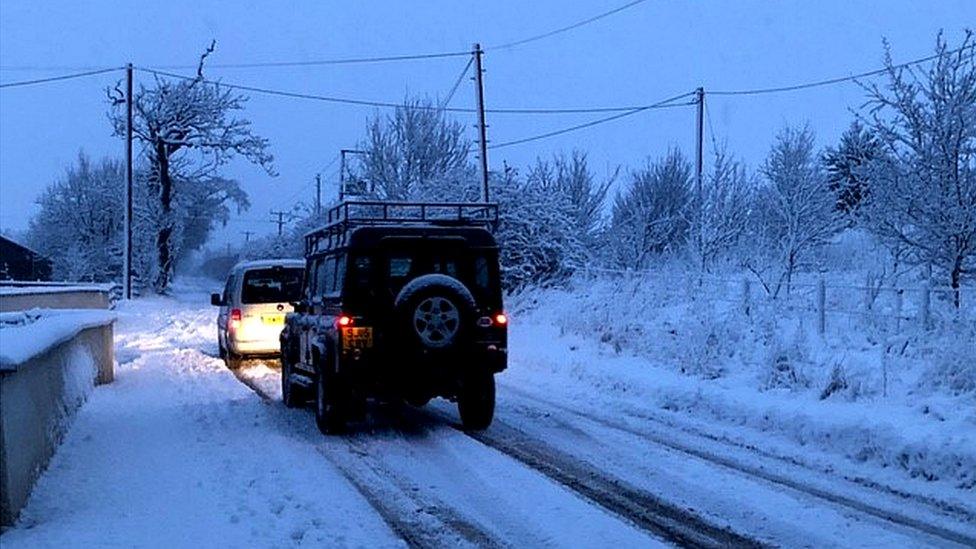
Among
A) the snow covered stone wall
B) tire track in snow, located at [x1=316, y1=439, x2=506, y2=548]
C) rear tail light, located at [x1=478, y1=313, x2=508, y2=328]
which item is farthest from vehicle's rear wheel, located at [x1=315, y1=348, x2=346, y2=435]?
the snow covered stone wall

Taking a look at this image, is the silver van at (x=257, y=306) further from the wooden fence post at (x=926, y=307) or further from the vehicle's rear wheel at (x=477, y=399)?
the wooden fence post at (x=926, y=307)

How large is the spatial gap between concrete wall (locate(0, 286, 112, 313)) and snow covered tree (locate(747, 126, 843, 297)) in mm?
15840

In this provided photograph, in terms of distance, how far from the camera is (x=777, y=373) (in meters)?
13.8

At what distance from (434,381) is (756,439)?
11.5 ft

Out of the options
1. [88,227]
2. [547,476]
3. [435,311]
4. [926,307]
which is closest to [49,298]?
[435,311]

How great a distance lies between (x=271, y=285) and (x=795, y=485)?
12.8 meters

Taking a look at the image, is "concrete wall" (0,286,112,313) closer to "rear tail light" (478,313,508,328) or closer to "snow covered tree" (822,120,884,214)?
"rear tail light" (478,313,508,328)

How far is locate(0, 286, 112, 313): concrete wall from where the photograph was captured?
20125 millimetres

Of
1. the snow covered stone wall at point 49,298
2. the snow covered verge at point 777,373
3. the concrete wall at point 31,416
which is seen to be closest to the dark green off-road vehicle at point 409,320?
the concrete wall at point 31,416

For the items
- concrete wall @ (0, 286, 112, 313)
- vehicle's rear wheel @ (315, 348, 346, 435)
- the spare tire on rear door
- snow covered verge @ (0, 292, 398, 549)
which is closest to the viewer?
snow covered verge @ (0, 292, 398, 549)

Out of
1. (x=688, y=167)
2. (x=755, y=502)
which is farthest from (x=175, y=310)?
(x=755, y=502)

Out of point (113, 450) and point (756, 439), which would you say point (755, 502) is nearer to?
point (756, 439)

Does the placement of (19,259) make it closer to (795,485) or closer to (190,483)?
(190,483)

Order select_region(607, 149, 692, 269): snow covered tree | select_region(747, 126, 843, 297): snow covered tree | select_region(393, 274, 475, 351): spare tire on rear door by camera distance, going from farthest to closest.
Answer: select_region(607, 149, 692, 269): snow covered tree
select_region(747, 126, 843, 297): snow covered tree
select_region(393, 274, 475, 351): spare tire on rear door
